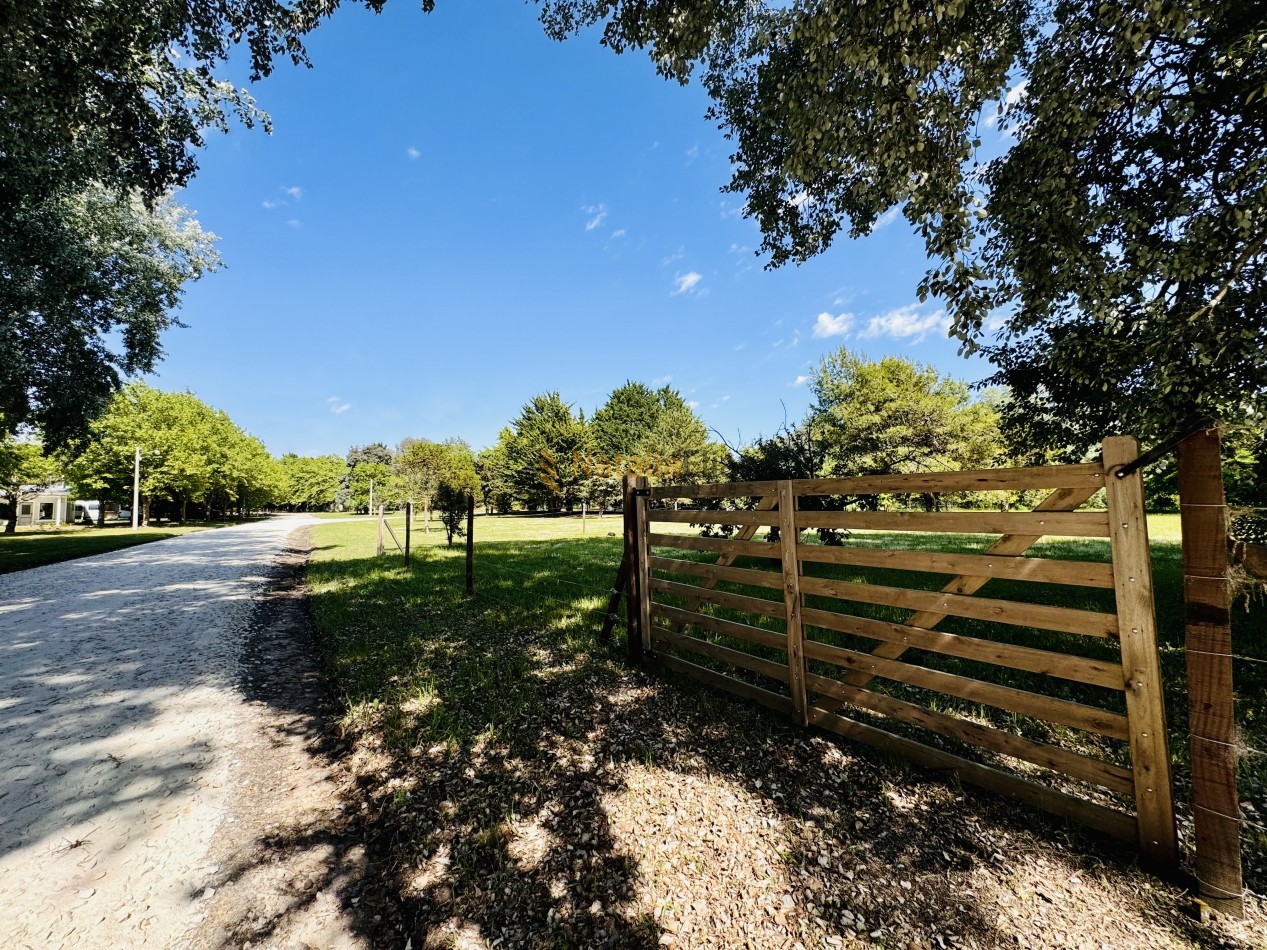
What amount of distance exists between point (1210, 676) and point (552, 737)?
12.9 ft

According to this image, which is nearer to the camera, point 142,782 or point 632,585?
point 142,782

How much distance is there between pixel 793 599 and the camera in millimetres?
3922

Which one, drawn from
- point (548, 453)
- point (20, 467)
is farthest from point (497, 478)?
point (20, 467)

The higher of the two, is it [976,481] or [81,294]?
[81,294]

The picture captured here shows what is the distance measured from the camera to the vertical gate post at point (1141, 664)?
2.36m

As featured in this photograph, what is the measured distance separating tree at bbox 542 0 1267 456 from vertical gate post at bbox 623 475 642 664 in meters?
4.13

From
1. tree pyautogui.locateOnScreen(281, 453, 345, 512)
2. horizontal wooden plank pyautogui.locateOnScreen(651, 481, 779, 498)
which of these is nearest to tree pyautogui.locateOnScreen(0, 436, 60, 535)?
tree pyautogui.locateOnScreen(281, 453, 345, 512)

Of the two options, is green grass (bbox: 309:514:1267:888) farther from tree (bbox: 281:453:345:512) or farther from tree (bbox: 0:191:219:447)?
tree (bbox: 281:453:345:512)

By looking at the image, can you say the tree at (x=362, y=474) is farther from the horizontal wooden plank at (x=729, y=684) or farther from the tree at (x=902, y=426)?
the horizontal wooden plank at (x=729, y=684)

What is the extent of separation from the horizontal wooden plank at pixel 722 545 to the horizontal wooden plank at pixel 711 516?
0.62 feet

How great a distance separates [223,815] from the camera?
10.3 ft

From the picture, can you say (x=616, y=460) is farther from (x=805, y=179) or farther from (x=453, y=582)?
(x=805, y=179)

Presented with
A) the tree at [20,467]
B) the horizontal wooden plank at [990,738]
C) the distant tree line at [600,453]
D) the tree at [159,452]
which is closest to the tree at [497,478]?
the distant tree line at [600,453]

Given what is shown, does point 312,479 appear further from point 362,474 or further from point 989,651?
point 989,651
